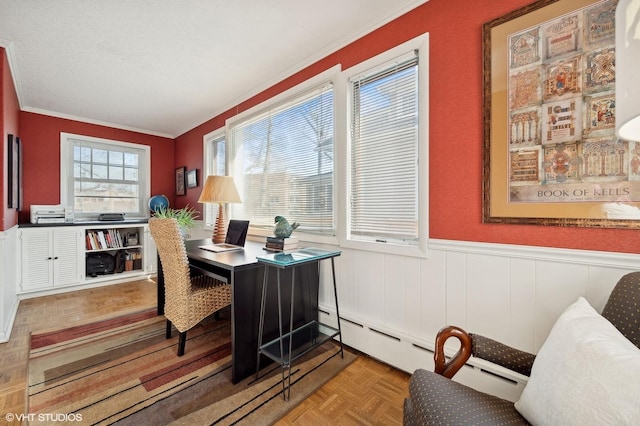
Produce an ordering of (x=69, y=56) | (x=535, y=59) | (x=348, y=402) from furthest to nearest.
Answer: (x=69, y=56)
(x=348, y=402)
(x=535, y=59)

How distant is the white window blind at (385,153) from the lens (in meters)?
1.83

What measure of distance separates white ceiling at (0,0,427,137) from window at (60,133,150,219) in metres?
0.85

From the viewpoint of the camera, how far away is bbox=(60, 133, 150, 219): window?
404 centimetres

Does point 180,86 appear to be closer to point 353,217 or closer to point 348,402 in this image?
point 353,217

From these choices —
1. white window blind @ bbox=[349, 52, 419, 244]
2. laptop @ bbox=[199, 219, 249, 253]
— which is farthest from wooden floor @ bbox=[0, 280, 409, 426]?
laptop @ bbox=[199, 219, 249, 253]

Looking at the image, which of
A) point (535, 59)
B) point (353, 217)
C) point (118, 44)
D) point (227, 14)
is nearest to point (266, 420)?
point (353, 217)

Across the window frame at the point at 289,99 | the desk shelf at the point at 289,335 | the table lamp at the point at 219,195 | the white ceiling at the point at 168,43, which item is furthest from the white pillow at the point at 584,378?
the table lamp at the point at 219,195

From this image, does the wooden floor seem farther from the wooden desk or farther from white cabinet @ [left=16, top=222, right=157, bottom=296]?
white cabinet @ [left=16, top=222, right=157, bottom=296]

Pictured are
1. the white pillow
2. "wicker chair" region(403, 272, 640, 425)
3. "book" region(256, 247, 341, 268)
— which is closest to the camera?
the white pillow

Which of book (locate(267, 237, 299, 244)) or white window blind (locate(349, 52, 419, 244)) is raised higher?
white window blind (locate(349, 52, 419, 244))

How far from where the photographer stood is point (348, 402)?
156 cm

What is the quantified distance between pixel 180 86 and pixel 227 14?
144 centimetres

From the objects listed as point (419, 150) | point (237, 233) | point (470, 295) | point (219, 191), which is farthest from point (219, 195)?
point (470, 295)

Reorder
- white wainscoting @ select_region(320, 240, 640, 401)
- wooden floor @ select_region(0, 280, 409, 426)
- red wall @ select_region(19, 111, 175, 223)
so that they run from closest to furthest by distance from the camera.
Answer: white wainscoting @ select_region(320, 240, 640, 401) < wooden floor @ select_region(0, 280, 409, 426) < red wall @ select_region(19, 111, 175, 223)
